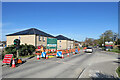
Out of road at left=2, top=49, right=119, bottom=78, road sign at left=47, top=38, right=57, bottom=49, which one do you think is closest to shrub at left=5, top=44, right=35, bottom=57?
road sign at left=47, top=38, right=57, bottom=49

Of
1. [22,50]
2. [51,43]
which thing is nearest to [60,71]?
[22,50]

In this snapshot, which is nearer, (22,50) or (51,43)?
(22,50)

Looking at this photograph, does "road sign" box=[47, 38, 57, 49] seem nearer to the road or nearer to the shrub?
the shrub

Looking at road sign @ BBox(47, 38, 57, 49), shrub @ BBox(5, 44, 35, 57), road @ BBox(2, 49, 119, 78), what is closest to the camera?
road @ BBox(2, 49, 119, 78)

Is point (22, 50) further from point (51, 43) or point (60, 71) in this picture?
point (60, 71)

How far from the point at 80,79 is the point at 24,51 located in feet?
49.2

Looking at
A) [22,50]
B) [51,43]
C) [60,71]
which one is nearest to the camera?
[60,71]

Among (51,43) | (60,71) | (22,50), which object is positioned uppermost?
(51,43)

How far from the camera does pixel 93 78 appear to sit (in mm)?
6805

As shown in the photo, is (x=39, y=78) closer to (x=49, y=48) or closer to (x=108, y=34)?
(x=49, y=48)

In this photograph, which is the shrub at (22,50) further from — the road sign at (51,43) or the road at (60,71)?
the road at (60,71)

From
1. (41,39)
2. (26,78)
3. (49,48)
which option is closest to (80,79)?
(26,78)

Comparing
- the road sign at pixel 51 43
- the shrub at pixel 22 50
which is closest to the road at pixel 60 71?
the shrub at pixel 22 50

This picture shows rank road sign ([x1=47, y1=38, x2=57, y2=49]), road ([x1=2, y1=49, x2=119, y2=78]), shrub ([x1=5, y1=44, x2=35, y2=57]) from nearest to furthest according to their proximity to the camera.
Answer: road ([x1=2, y1=49, x2=119, y2=78])
shrub ([x1=5, y1=44, x2=35, y2=57])
road sign ([x1=47, y1=38, x2=57, y2=49])
